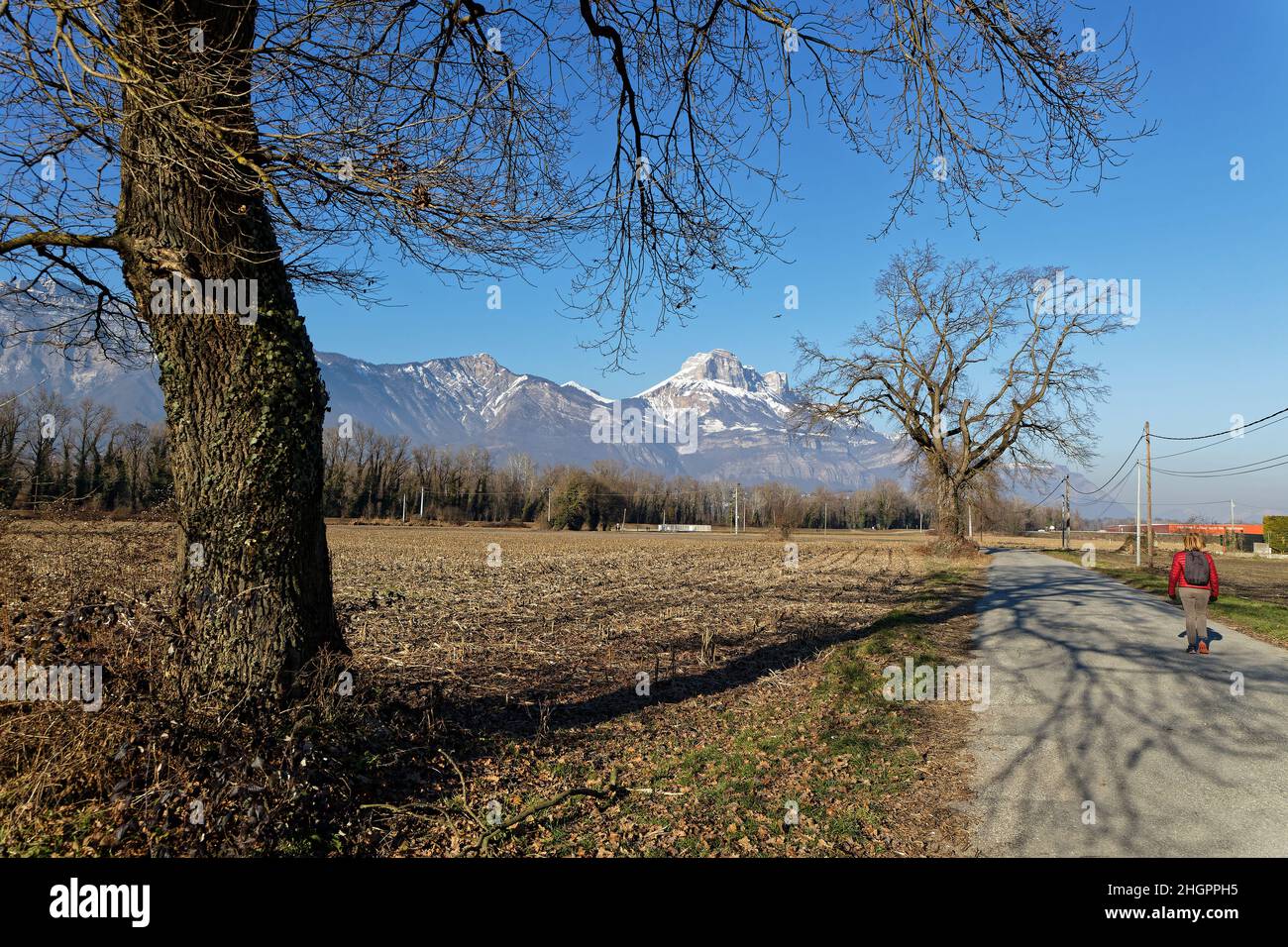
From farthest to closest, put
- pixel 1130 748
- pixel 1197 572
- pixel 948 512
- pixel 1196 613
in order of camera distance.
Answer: pixel 948 512 → pixel 1197 572 → pixel 1196 613 → pixel 1130 748

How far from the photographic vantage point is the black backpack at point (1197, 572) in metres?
10.5

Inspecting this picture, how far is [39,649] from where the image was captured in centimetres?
442

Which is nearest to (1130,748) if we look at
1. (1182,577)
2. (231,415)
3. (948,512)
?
(1182,577)

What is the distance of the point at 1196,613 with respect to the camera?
10.4 metres

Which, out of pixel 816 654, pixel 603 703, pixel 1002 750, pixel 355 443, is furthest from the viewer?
pixel 355 443

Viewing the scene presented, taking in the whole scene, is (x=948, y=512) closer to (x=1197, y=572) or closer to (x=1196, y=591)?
(x=1197, y=572)

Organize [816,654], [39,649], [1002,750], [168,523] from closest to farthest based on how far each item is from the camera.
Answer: [39,649], [168,523], [1002,750], [816,654]

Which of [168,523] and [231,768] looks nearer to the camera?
[231,768]

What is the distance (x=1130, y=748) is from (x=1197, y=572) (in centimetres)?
617

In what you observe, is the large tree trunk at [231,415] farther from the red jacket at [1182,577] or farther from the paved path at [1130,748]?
the red jacket at [1182,577]
